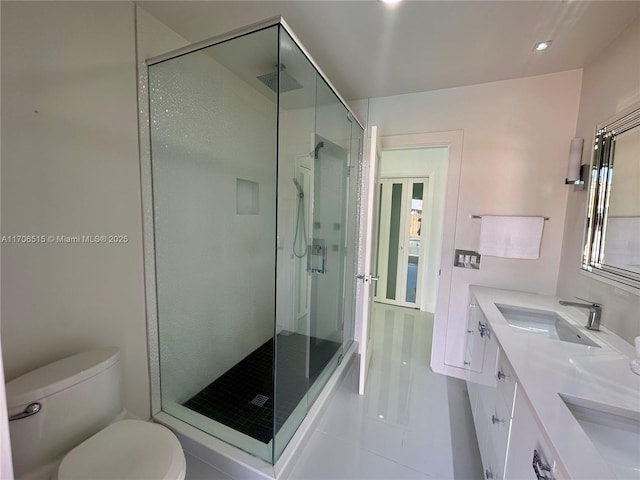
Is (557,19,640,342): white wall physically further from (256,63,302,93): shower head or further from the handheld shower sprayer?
the handheld shower sprayer

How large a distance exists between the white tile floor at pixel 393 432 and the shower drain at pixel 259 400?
0.44 m

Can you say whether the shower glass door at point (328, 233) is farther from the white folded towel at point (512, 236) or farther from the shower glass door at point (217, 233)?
the white folded towel at point (512, 236)

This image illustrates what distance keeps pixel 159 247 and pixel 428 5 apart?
2051mm

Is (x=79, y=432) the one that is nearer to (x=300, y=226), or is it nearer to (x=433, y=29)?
(x=300, y=226)

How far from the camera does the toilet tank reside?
1.01 metres

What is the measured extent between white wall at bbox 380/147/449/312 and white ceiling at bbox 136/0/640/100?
6.08 ft

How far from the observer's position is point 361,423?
6.18ft

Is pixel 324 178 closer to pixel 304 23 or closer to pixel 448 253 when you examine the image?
pixel 304 23

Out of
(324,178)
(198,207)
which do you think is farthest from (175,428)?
(324,178)

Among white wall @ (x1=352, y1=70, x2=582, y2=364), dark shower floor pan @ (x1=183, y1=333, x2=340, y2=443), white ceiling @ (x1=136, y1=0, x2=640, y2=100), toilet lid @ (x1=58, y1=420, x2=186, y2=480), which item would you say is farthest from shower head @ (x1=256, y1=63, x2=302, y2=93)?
toilet lid @ (x1=58, y1=420, x2=186, y2=480)

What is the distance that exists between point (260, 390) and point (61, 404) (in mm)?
1285

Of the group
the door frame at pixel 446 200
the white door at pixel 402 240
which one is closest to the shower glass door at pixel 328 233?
the door frame at pixel 446 200

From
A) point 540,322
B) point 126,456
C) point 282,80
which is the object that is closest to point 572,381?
point 540,322

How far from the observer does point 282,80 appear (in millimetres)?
1621
